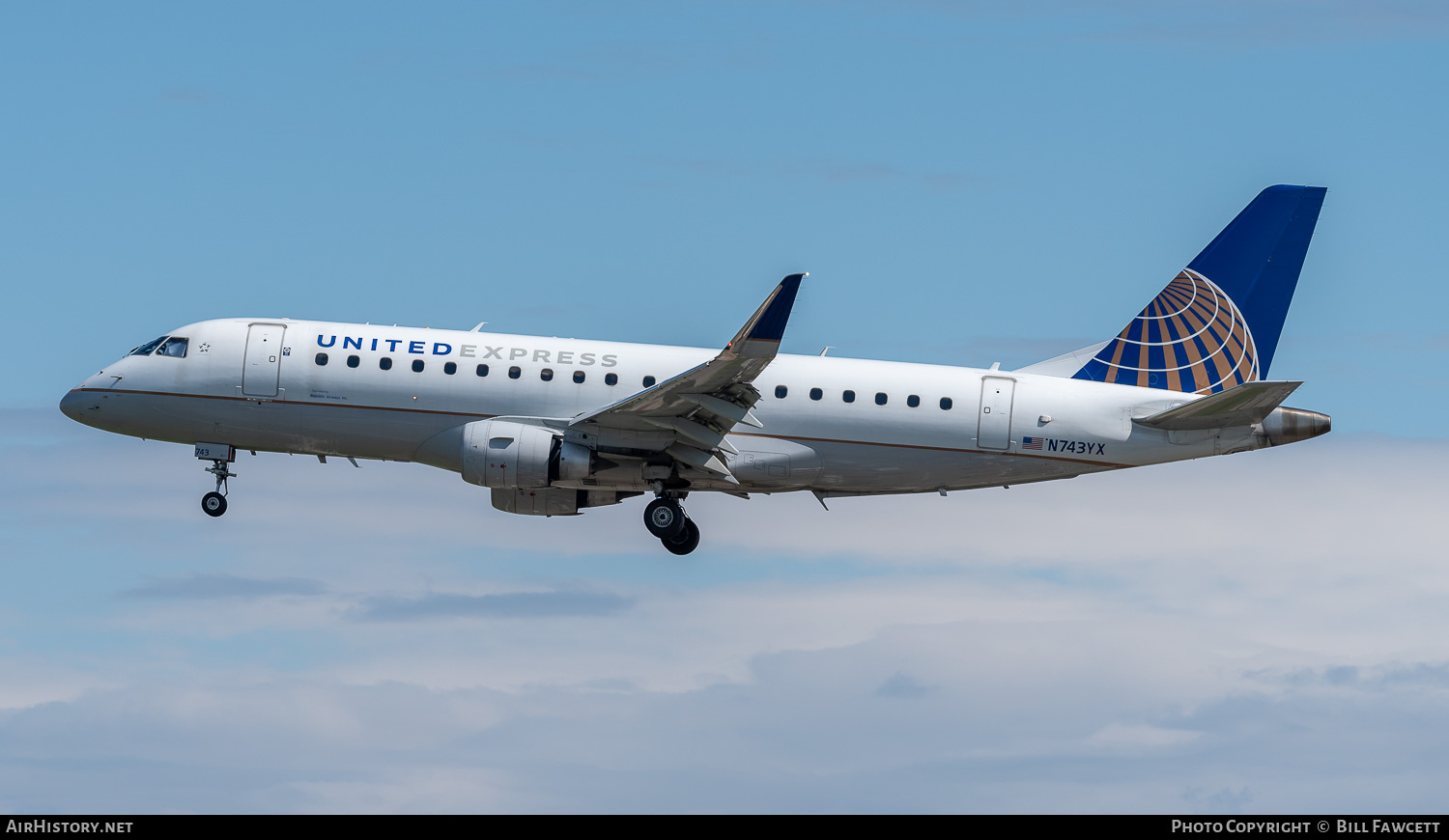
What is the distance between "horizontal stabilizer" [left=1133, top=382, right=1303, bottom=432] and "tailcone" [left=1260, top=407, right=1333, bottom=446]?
0.43 m

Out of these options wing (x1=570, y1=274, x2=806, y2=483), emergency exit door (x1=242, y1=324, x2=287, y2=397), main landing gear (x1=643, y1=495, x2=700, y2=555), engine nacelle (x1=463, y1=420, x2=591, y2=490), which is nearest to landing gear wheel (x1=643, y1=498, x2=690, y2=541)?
main landing gear (x1=643, y1=495, x2=700, y2=555)

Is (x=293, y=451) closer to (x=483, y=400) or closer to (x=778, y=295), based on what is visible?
(x=483, y=400)

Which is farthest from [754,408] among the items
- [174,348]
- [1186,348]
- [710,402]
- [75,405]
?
[75,405]

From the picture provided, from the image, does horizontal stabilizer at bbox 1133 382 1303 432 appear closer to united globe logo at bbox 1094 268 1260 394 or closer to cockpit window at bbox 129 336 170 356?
united globe logo at bbox 1094 268 1260 394

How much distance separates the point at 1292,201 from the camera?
4425cm

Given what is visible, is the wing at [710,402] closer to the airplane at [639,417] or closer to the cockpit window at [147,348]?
the airplane at [639,417]

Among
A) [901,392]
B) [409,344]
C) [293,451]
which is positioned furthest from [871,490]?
[293,451]

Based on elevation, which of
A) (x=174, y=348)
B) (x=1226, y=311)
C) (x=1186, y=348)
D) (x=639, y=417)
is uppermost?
(x=1226, y=311)

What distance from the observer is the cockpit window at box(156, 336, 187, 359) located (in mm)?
42094

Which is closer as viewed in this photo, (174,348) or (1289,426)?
(1289,426)

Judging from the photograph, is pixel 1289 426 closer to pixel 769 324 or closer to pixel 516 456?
pixel 769 324

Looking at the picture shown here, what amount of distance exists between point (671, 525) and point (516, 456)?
14.8 feet

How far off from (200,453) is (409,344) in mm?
6204

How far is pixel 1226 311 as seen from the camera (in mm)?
43938
